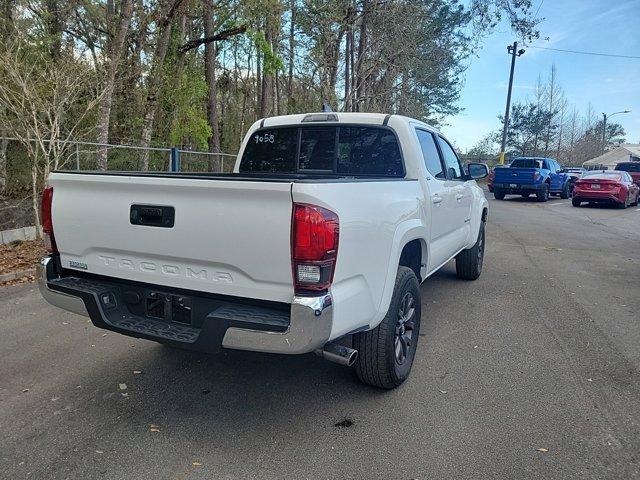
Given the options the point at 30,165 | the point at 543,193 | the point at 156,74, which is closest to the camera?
the point at 30,165

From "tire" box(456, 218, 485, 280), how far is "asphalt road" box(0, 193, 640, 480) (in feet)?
4.32

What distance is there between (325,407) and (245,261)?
1281 millimetres

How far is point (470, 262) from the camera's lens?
253 inches

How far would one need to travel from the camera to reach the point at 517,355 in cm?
407

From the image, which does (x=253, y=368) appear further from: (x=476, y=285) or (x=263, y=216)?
(x=476, y=285)

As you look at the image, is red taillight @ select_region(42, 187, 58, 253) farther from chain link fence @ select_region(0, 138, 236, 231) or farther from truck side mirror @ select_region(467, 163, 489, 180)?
chain link fence @ select_region(0, 138, 236, 231)

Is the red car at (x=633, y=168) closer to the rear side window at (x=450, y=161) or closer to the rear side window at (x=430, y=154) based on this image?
the rear side window at (x=450, y=161)

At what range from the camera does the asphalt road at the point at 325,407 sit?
257cm

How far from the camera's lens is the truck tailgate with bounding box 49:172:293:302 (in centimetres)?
244

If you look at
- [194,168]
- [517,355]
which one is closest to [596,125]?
[194,168]

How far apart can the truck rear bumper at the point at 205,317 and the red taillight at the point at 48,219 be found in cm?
10

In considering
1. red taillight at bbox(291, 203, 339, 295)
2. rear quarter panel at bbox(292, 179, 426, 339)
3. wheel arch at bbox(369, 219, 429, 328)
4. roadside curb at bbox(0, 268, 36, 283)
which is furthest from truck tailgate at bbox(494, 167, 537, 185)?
red taillight at bbox(291, 203, 339, 295)

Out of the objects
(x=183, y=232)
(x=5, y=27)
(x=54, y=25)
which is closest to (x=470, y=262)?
(x=183, y=232)

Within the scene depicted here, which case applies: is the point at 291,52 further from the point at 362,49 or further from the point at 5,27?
the point at 5,27
